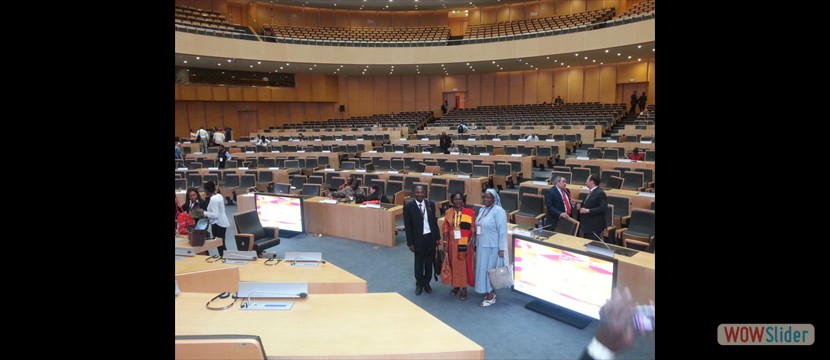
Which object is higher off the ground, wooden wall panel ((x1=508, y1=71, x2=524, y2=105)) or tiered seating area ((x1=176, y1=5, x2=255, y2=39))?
tiered seating area ((x1=176, y1=5, x2=255, y2=39))

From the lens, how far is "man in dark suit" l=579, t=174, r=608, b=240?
6180 millimetres

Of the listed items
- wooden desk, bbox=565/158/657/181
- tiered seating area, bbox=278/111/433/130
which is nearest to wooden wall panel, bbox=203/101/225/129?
tiered seating area, bbox=278/111/433/130

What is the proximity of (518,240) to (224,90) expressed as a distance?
76.9ft

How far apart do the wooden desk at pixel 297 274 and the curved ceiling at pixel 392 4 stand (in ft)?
81.8

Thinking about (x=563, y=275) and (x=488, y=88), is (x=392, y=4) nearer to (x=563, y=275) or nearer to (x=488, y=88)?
(x=488, y=88)

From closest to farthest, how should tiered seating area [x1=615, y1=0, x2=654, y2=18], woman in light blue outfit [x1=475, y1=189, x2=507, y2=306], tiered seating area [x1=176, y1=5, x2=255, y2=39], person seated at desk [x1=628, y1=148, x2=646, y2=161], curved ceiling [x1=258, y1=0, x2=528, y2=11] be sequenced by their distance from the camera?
woman in light blue outfit [x1=475, y1=189, x2=507, y2=306] < person seated at desk [x1=628, y1=148, x2=646, y2=161] < tiered seating area [x1=176, y1=5, x2=255, y2=39] < tiered seating area [x1=615, y1=0, x2=654, y2=18] < curved ceiling [x1=258, y1=0, x2=528, y2=11]

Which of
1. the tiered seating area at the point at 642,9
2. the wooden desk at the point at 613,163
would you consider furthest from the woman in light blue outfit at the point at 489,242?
the tiered seating area at the point at 642,9

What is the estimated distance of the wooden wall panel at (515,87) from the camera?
29000 millimetres

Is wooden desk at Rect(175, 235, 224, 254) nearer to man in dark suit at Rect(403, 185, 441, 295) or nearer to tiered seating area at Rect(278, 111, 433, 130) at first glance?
man in dark suit at Rect(403, 185, 441, 295)

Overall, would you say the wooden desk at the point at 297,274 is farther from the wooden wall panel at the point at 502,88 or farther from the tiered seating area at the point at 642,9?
the wooden wall panel at the point at 502,88

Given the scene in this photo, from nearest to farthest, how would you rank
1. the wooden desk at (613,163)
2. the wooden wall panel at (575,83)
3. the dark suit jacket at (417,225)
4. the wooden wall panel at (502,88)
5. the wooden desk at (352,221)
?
the dark suit jacket at (417,225), the wooden desk at (352,221), the wooden desk at (613,163), the wooden wall panel at (575,83), the wooden wall panel at (502,88)

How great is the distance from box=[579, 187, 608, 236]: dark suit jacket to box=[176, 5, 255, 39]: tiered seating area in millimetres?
18253
